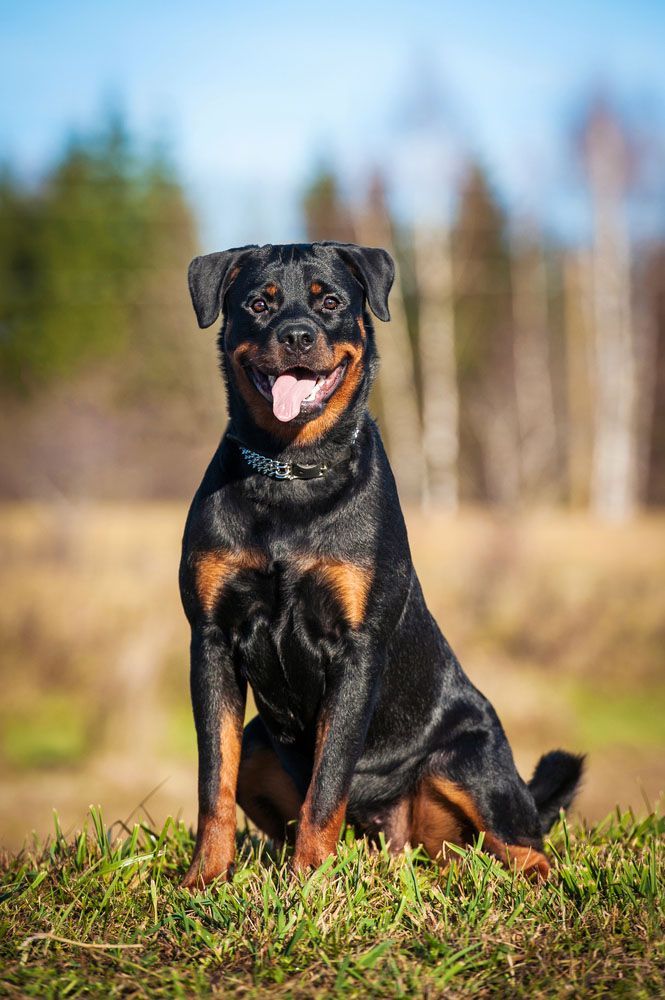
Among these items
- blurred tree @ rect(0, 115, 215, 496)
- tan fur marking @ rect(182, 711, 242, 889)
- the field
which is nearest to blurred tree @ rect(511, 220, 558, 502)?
the field

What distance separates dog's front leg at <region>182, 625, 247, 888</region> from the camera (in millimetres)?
3160

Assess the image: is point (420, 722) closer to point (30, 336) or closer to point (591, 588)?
point (591, 588)

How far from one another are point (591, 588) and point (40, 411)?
1200 centimetres

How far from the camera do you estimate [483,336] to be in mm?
26312

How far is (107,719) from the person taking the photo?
13.5m

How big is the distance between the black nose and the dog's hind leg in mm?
1342

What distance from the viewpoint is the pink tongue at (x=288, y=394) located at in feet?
11.3

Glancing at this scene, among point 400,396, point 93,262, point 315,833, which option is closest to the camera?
point 315,833

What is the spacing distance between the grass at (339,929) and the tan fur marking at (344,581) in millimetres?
732

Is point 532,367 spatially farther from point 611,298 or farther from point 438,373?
point 611,298

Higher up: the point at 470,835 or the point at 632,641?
the point at 470,835

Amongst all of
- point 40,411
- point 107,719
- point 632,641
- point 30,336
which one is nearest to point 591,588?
point 632,641

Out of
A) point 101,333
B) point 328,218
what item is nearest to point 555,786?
point 328,218

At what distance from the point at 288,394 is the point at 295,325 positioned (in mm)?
230
